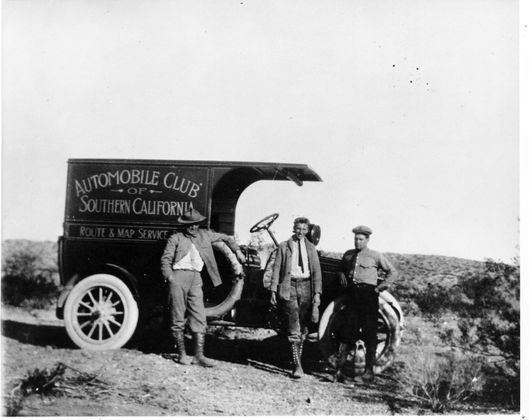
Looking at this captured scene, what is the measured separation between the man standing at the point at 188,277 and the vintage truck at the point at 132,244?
7.4 inches

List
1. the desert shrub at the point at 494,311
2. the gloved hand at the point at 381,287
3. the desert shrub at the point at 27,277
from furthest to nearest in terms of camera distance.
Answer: the desert shrub at the point at 27,277 < the desert shrub at the point at 494,311 < the gloved hand at the point at 381,287

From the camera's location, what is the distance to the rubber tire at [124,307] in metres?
6.07

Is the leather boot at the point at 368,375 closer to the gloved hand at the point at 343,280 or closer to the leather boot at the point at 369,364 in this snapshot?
the leather boot at the point at 369,364

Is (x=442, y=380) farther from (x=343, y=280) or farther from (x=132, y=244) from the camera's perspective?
(x=132, y=244)

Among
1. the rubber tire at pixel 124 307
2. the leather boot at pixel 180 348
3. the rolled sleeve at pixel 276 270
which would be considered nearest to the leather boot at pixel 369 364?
the rolled sleeve at pixel 276 270

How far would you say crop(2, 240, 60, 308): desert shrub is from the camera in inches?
263

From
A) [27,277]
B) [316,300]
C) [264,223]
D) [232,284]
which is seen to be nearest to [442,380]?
[316,300]

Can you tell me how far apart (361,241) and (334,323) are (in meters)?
0.98

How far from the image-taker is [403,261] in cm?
914

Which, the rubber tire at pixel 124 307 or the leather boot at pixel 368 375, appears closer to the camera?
the leather boot at pixel 368 375

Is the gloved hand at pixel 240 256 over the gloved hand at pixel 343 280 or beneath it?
over

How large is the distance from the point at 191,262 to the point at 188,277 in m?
0.17

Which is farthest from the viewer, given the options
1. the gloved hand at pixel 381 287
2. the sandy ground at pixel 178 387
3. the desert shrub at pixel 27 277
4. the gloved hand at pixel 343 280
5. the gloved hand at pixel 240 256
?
the desert shrub at pixel 27 277

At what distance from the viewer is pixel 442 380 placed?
20.1ft
